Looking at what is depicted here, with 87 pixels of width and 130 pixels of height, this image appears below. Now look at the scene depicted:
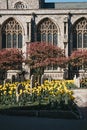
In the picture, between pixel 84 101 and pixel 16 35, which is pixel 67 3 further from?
pixel 84 101

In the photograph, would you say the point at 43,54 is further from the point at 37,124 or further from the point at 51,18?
the point at 37,124

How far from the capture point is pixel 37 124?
1636cm

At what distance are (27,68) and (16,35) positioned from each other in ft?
16.1

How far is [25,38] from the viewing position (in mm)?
52031

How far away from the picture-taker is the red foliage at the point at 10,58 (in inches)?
1836

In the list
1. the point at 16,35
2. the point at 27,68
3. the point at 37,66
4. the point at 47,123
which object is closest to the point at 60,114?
the point at 47,123

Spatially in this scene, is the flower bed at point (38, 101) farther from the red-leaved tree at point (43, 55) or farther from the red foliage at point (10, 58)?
the red-leaved tree at point (43, 55)

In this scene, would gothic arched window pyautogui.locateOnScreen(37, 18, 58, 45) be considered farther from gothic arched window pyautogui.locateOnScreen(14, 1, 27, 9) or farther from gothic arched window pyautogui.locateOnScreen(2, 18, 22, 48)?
gothic arched window pyautogui.locateOnScreen(14, 1, 27, 9)

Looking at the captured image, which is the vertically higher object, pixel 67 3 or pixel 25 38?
pixel 67 3

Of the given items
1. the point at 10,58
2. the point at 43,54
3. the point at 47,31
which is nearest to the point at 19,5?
the point at 47,31

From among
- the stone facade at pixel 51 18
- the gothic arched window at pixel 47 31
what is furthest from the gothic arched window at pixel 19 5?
the gothic arched window at pixel 47 31

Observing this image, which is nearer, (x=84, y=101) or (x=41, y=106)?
(x=41, y=106)

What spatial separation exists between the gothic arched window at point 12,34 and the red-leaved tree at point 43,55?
176 inches

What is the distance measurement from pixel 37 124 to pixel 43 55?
31.8 meters
